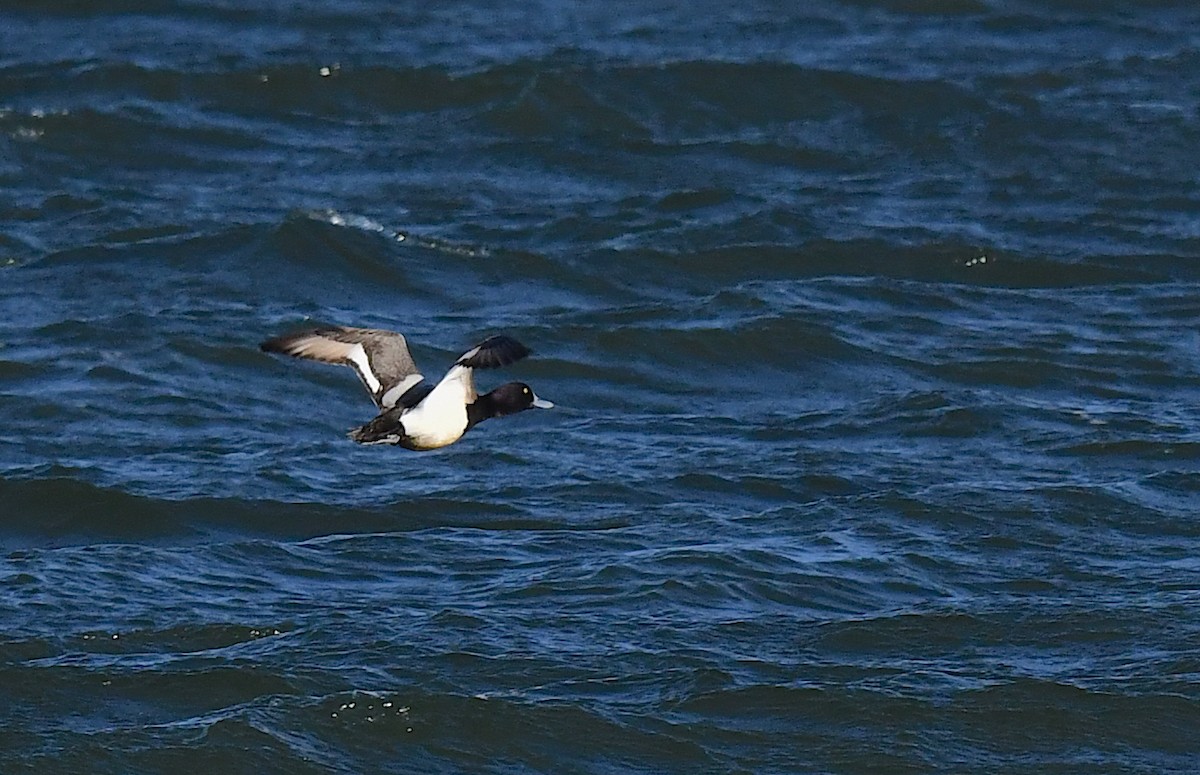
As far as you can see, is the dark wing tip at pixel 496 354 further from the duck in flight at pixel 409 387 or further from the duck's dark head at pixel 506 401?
the duck's dark head at pixel 506 401

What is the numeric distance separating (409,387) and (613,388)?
5.09m

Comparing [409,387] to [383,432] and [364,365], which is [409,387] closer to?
[364,365]

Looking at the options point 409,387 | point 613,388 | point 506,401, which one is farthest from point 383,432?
point 613,388

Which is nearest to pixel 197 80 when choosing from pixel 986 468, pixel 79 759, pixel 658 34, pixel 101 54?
pixel 101 54

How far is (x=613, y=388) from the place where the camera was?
47.8 ft

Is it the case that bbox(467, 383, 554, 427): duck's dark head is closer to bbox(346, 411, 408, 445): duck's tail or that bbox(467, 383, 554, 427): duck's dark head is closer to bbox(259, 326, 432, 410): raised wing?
bbox(259, 326, 432, 410): raised wing

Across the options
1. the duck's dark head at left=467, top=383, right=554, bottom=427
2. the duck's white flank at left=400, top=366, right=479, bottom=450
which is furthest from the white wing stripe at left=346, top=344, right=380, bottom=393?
the duck's white flank at left=400, top=366, right=479, bottom=450

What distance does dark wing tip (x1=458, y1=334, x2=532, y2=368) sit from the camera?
28.0 feet

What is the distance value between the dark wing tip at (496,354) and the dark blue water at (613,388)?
210cm

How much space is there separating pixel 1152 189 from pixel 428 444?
10.3m

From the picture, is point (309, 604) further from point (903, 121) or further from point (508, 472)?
point (903, 121)

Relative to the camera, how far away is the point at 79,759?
9820 millimetres

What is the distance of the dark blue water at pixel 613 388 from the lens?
10.3 metres

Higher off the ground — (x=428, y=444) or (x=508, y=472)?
(x=428, y=444)
